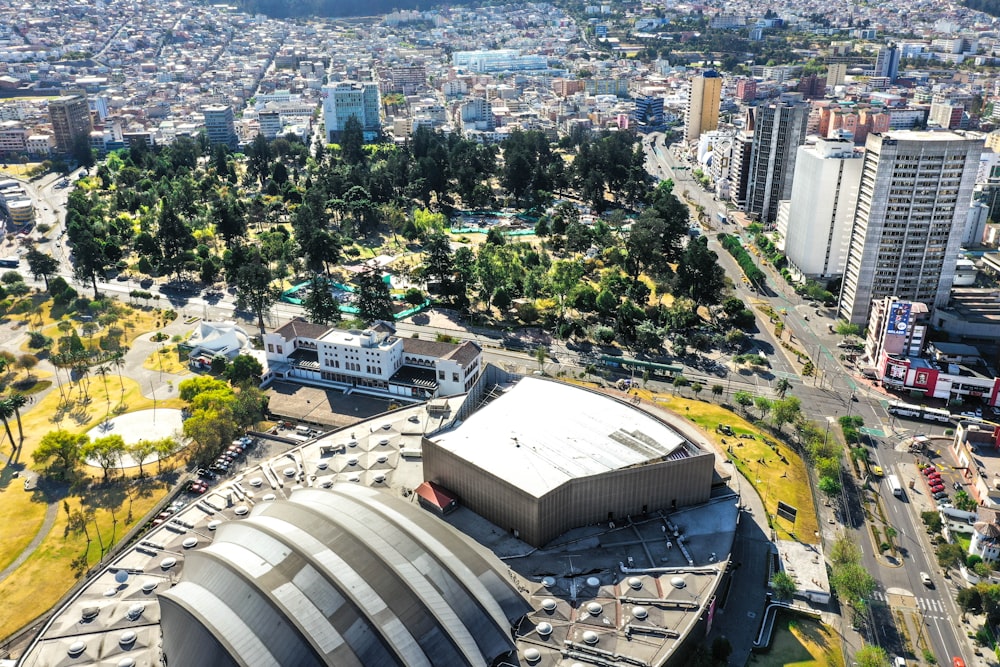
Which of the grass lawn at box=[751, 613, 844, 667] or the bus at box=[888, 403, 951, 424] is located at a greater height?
the bus at box=[888, 403, 951, 424]

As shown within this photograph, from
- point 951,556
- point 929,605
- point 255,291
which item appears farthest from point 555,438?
point 255,291

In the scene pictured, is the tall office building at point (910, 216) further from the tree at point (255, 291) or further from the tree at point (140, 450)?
the tree at point (140, 450)

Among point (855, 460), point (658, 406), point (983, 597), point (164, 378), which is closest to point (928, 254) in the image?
point (855, 460)

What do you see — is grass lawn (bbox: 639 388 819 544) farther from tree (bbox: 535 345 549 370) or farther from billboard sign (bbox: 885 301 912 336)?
billboard sign (bbox: 885 301 912 336)

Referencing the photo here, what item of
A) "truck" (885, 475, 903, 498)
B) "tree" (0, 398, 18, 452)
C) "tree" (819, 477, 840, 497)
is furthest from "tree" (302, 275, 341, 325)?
"truck" (885, 475, 903, 498)

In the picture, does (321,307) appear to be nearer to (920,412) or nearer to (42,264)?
(42,264)

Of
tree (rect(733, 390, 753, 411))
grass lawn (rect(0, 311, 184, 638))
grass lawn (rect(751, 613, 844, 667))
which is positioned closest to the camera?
grass lawn (rect(751, 613, 844, 667))
